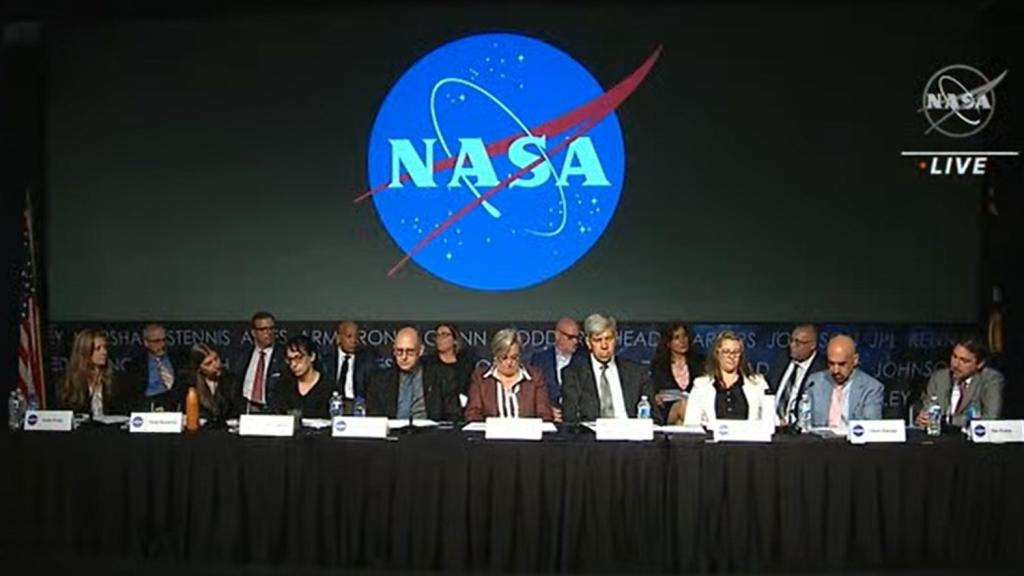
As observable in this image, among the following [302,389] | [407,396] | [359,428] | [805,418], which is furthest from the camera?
[407,396]

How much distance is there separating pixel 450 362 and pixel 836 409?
185 cm

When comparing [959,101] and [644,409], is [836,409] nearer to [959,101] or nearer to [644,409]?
[644,409]

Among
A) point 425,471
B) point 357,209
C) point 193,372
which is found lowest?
point 425,471

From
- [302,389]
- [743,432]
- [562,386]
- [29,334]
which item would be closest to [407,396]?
[302,389]

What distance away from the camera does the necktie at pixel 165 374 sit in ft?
18.7

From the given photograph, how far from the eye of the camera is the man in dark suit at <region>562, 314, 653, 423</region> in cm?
478

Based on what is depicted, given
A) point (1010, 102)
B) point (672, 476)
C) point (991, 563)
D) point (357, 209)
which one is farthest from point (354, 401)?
point (1010, 102)

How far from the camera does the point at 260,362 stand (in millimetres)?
5871

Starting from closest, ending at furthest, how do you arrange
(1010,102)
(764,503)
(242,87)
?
(764,503) < (1010,102) < (242,87)

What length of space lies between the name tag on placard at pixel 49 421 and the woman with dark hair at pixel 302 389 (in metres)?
0.84

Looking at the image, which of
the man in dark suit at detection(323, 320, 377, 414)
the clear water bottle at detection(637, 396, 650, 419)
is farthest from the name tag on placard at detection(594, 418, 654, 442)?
the man in dark suit at detection(323, 320, 377, 414)

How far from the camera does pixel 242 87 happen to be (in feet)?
20.5

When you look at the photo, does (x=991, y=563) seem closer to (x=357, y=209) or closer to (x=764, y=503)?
(x=764, y=503)

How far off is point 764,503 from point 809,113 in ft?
9.53
